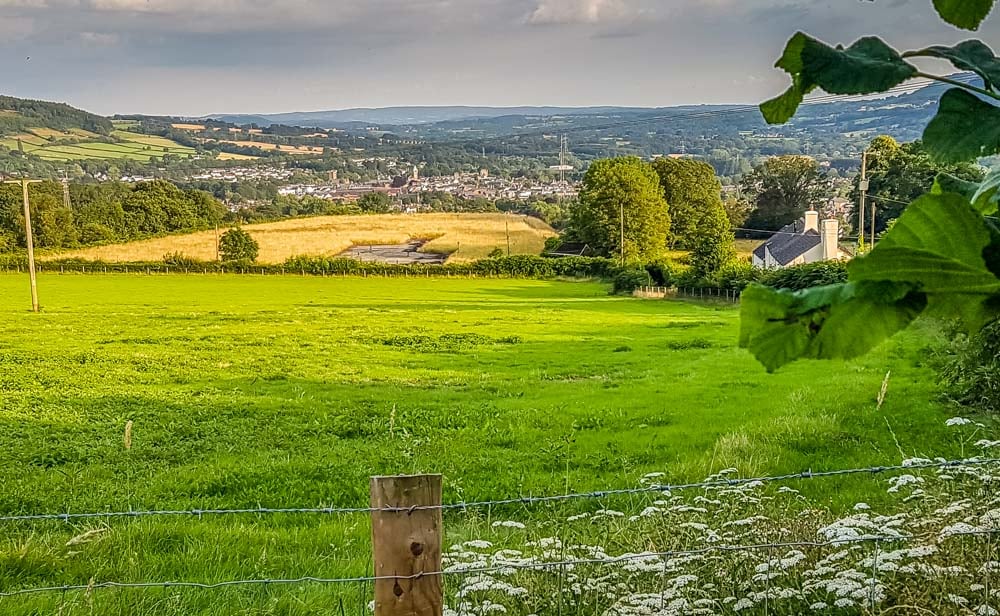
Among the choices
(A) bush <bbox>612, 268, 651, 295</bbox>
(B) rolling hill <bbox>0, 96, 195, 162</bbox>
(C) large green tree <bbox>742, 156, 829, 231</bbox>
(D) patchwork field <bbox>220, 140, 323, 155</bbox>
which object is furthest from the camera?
(D) patchwork field <bbox>220, 140, 323, 155</bbox>

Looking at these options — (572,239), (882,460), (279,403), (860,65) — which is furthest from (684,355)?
(572,239)

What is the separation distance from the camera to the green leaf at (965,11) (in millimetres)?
824

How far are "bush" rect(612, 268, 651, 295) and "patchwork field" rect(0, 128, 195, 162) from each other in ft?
381

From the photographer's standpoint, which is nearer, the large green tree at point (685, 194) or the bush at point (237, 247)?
the large green tree at point (685, 194)

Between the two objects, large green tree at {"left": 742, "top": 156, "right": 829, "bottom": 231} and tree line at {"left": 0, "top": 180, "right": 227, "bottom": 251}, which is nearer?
tree line at {"left": 0, "top": 180, "right": 227, "bottom": 251}

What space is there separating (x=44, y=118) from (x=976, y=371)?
189460 millimetres

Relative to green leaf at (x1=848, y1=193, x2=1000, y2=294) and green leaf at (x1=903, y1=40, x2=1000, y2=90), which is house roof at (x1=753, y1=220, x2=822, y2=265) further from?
green leaf at (x1=848, y1=193, x2=1000, y2=294)

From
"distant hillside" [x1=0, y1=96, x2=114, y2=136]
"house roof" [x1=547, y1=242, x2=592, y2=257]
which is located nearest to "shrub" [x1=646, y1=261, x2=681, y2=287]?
"house roof" [x1=547, y1=242, x2=592, y2=257]

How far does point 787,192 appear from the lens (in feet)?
227

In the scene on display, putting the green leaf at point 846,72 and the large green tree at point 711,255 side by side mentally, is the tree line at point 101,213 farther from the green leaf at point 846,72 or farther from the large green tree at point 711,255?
the green leaf at point 846,72

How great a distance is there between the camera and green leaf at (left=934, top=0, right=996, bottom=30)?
824mm

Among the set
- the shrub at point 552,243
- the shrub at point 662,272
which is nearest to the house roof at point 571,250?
the shrub at point 552,243

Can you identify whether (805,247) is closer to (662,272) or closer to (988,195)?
(662,272)

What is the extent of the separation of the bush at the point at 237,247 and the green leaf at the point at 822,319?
66.3m
